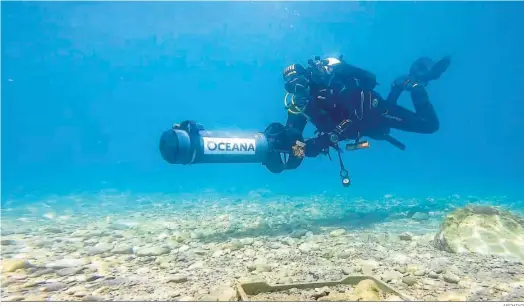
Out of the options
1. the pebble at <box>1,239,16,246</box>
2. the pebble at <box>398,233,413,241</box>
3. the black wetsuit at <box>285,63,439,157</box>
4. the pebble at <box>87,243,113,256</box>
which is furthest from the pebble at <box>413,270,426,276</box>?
the pebble at <box>1,239,16,246</box>

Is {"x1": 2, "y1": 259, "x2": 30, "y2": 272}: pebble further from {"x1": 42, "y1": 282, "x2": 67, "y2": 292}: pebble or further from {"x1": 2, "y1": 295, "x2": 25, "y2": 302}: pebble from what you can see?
{"x1": 2, "y1": 295, "x2": 25, "y2": 302}: pebble

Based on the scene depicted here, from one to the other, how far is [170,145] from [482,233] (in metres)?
5.17

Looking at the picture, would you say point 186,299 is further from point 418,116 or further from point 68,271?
point 418,116

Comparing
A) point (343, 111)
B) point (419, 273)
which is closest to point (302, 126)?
point (343, 111)

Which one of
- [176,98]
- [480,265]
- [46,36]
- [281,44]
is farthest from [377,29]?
[176,98]

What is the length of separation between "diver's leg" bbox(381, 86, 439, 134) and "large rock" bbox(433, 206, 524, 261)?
3328mm

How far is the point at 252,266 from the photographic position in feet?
13.2

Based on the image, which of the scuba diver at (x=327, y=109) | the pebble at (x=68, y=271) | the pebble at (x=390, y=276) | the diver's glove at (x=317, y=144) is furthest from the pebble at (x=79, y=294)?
the diver's glove at (x=317, y=144)

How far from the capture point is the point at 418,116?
28.2 ft

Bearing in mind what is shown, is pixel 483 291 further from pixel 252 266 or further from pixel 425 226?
pixel 425 226

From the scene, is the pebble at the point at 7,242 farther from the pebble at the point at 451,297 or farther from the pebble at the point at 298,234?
the pebble at the point at 451,297

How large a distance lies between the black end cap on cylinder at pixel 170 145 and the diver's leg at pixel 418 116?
5344 millimetres

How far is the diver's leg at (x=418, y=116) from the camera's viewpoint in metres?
8.26

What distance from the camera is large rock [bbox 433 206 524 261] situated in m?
4.51
